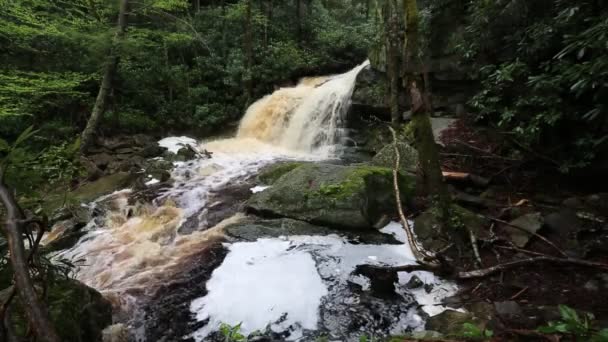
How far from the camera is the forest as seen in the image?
3555 mm

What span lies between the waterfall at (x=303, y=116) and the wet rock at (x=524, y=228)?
24.5ft

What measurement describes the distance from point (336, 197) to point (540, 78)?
3.51 meters

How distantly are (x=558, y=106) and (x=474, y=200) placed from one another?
1.91 metres

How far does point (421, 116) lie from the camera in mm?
4824

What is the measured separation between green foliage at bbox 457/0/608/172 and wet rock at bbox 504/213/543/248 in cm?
98

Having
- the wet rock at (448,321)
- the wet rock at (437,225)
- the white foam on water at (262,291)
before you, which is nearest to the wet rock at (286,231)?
the white foam on water at (262,291)

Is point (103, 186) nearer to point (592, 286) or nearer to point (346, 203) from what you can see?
point (346, 203)

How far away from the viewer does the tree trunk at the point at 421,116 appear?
4.73 metres

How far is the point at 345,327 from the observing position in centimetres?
409

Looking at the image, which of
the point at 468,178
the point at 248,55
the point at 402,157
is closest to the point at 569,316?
the point at 468,178

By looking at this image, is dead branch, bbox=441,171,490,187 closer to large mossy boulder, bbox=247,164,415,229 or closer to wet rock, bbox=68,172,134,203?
large mossy boulder, bbox=247,164,415,229

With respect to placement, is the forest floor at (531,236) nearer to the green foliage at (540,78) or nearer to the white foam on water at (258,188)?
the green foliage at (540,78)

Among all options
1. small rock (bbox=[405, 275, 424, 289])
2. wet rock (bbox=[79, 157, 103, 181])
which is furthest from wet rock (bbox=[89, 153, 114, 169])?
small rock (bbox=[405, 275, 424, 289])

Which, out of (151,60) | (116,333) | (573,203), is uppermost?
(151,60)
